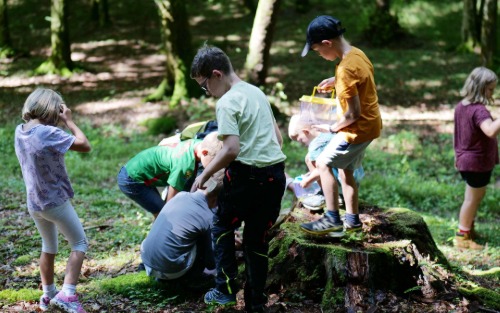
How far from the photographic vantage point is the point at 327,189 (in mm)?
4797

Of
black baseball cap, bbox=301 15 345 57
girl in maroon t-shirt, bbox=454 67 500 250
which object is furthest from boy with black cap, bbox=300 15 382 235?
girl in maroon t-shirt, bbox=454 67 500 250

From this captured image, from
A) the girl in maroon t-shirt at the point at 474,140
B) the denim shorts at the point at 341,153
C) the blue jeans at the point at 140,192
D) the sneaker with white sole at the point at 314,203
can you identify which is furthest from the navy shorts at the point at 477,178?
the blue jeans at the point at 140,192

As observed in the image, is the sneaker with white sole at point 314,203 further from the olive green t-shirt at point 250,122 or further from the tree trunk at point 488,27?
the tree trunk at point 488,27

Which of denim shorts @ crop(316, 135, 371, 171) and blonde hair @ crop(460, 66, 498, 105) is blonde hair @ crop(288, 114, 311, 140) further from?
blonde hair @ crop(460, 66, 498, 105)

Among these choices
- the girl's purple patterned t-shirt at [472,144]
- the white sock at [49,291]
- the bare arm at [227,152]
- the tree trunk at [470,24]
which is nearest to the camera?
the bare arm at [227,152]

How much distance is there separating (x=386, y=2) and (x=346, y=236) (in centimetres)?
1773

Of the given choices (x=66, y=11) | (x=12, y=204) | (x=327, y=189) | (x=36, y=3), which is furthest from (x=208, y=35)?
(x=327, y=189)

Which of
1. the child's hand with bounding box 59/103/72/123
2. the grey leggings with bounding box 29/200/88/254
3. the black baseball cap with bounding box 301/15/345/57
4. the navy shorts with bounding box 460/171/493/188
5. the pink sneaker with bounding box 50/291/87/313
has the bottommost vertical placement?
the navy shorts with bounding box 460/171/493/188

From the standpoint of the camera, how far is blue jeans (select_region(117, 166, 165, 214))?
17.6 ft

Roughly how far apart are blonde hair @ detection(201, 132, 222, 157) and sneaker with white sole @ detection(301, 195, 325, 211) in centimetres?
131

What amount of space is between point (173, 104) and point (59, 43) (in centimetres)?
563

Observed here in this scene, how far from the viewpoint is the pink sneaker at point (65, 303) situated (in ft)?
13.9

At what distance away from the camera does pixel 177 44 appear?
573 inches

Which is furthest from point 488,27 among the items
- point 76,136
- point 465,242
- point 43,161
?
point 43,161
